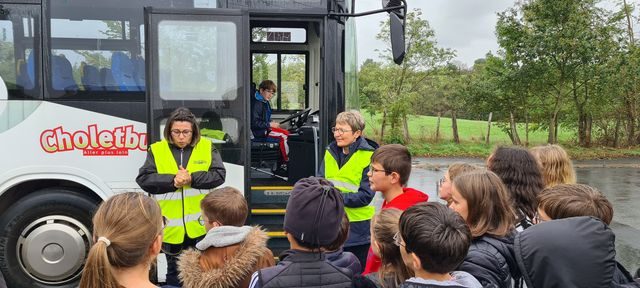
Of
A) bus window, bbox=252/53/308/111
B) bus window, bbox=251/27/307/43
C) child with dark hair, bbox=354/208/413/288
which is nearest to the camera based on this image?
child with dark hair, bbox=354/208/413/288

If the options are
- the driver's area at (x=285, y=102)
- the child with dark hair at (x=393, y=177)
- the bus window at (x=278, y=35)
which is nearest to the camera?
the child with dark hair at (x=393, y=177)

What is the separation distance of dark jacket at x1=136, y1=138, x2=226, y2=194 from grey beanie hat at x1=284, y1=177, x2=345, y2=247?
6.06 ft

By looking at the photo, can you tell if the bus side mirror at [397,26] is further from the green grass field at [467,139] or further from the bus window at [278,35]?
the green grass field at [467,139]

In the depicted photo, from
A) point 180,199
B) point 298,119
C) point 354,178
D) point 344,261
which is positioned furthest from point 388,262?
point 298,119

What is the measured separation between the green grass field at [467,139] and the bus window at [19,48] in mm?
16569

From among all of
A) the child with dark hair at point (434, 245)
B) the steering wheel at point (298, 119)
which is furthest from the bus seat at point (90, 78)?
the child with dark hair at point (434, 245)

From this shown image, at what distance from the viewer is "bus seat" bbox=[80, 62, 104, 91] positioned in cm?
463

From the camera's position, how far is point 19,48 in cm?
455

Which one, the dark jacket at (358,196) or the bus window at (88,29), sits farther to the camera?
the bus window at (88,29)

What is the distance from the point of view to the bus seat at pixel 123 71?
4.67 m

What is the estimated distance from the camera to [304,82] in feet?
24.7

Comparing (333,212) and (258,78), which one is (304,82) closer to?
(258,78)

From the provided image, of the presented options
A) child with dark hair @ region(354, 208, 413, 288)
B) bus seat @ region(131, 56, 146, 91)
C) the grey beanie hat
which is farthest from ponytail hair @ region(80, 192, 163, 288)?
bus seat @ region(131, 56, 146, 91)

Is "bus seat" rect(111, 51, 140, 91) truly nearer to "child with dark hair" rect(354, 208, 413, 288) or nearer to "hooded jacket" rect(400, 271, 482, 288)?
"child with dark hair" rect(354, 208, 413, 288)
